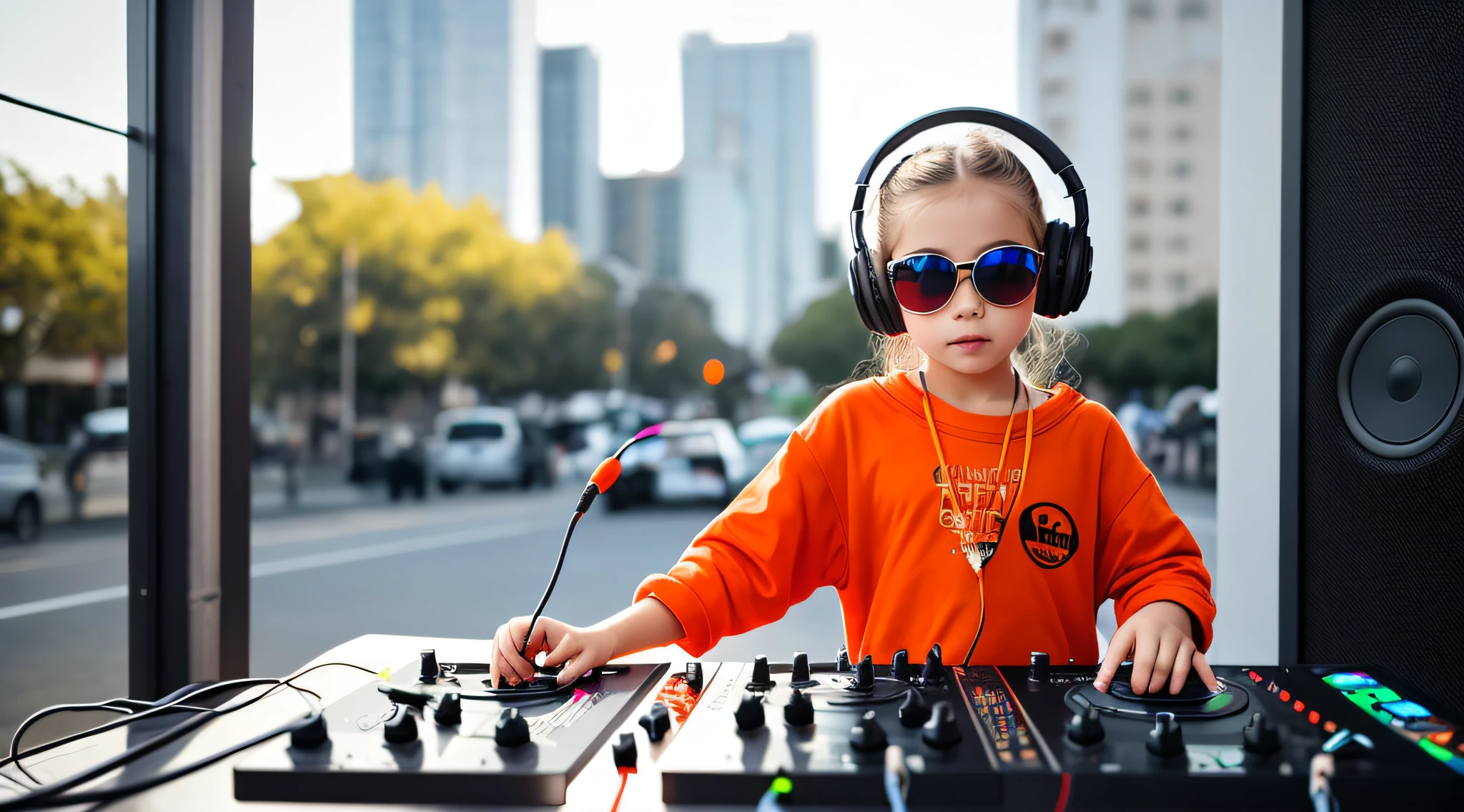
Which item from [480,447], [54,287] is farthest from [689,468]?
[54,287]

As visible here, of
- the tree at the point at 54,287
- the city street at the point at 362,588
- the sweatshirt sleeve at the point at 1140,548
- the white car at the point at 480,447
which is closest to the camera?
the sweatshirt sleeve at the point at 1140,548

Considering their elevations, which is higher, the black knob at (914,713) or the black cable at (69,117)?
the black cable at (69,117)

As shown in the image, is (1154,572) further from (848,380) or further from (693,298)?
(693,298)

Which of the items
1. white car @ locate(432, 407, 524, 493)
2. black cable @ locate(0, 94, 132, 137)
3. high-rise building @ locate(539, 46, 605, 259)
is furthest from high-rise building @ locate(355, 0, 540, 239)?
black cable @ locate(0, 94, 132, 137)

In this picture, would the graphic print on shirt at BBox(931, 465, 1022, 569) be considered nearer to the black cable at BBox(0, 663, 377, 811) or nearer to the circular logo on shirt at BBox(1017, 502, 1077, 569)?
the circular logo on shirt at BBox(1017, 502, 1077, 569)

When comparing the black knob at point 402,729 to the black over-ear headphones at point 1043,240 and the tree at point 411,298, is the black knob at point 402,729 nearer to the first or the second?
the black over-ear headphones at point 1043,240

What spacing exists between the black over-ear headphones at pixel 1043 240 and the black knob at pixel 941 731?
2.09ft

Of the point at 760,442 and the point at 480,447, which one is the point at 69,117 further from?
the point at 480,447

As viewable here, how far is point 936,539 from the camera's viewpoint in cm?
118

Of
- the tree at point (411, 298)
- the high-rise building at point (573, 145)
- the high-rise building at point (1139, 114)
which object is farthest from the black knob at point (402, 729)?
the high-rise building at point (573, 145)

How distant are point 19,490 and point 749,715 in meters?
7.94

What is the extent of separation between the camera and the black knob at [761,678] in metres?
0.86

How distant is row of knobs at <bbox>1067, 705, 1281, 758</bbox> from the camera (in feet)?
2.21

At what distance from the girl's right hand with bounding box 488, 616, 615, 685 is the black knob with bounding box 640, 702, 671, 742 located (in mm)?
186
